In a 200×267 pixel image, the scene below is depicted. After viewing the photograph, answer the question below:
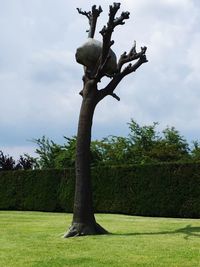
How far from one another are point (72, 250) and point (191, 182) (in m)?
12.0

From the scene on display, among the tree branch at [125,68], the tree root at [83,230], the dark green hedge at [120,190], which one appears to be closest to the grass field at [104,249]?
A: the tree root at [83,230]

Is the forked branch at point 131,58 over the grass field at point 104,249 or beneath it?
over

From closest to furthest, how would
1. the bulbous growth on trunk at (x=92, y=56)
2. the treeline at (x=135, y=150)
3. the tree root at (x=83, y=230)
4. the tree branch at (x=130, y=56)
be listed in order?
1. the tree root at (x=83, y=230)
2. the bulbous growth on trunk at (x=92, y=56)
3. the tree branch at (x=130, y=56)
4. the treeline at (x=135, y=150)

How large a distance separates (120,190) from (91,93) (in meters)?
11.1

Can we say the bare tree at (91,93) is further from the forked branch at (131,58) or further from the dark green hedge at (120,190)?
the dark green hedge at (120,190)

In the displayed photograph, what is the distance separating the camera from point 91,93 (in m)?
14.2

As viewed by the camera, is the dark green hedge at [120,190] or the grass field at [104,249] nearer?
the grass field at [104,249]

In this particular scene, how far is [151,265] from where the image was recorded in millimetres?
8812

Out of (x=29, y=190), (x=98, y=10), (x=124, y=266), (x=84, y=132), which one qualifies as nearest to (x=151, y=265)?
(x=124, y=266)

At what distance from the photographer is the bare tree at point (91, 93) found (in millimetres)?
13531

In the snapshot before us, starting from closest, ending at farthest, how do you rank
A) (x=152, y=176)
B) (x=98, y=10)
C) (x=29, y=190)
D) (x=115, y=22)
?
(x=115, y=22) < (x=98, y=10) < (x=152, y=176) < (x=29, y=190)

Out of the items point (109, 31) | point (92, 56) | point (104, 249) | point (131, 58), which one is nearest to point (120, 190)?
point (131, 58)

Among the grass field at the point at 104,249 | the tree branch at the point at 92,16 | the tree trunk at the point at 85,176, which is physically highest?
the tree branch at the point at 92,16

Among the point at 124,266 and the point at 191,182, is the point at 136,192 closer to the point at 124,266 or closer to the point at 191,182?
the point at 191,182
